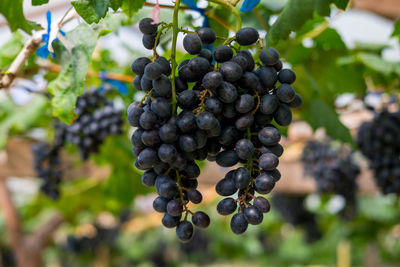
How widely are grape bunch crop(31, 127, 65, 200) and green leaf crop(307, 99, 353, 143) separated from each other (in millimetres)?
1578

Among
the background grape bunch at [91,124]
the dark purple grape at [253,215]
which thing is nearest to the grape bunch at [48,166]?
the background grape bunch at [91,124]

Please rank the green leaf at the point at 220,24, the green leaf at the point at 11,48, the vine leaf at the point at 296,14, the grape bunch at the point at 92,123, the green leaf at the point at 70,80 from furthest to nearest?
the grape bunch at the point at 92,123, the green leaf at the point at 11,48, the green leaf at the point at 220,24, the green leaf at the point at 70,80, the vine leaf at the point at 296,14

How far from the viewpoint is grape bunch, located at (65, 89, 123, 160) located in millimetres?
2115

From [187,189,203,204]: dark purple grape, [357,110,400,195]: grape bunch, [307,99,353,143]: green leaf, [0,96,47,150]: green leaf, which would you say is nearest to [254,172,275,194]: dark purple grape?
[187,189,203,204]: dark purple grape

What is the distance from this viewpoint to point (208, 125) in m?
0.70

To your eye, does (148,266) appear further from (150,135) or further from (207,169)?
(150,135)

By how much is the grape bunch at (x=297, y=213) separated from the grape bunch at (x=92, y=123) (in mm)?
2848

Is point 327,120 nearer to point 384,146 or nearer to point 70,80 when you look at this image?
point 384,146

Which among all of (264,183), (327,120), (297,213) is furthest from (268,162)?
(297,213)

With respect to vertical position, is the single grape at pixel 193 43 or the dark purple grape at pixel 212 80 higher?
the single grape at pixel 193 43

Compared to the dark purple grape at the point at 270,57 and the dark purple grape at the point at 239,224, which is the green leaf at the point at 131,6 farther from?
the dark purple grape at the point at 239,224

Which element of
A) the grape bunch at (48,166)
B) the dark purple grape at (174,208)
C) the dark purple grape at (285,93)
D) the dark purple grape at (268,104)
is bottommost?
the grape bunch at (48,166)

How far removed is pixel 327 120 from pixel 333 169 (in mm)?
1128

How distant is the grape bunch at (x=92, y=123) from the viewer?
212 cm
